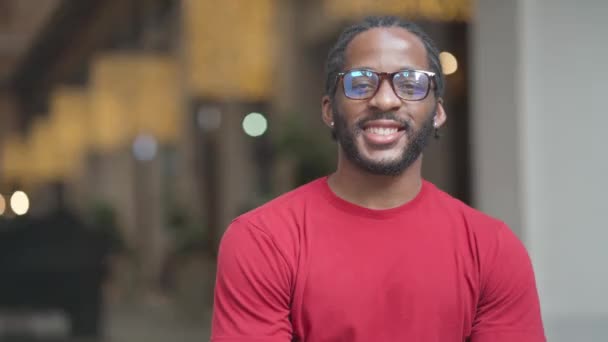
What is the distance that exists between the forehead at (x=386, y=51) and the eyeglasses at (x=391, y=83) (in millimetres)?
16

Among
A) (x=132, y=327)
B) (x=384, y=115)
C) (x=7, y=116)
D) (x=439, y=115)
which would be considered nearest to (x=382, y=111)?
(x=384, y=115)

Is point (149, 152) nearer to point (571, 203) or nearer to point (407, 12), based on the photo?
point (407, 12)

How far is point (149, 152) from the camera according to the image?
24.8 feet

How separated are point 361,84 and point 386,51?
0.31 feet

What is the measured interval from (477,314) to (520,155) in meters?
2.52

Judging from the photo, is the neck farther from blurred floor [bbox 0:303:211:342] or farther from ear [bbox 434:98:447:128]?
blurred floor [bbox 0:303:211:342]

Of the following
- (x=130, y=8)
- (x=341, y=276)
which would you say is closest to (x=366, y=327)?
(x=341, y=276)

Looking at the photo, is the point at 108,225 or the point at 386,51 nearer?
the point at 386,51

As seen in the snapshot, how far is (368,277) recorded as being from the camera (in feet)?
7.67

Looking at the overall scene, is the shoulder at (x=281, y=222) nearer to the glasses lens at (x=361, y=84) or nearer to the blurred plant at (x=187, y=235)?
the glasses lens at (x=361, y=84)

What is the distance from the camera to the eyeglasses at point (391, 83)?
2393 millimetres

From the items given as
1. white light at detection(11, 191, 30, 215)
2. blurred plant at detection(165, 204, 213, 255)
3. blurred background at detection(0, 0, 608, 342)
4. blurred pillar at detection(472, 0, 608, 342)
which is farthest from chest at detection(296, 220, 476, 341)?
blurred plant at detection(165, 204, 213, 255)

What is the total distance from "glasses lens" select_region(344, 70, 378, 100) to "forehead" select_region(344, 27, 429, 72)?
19mm

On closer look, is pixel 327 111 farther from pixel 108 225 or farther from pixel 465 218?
pixel 108 225
